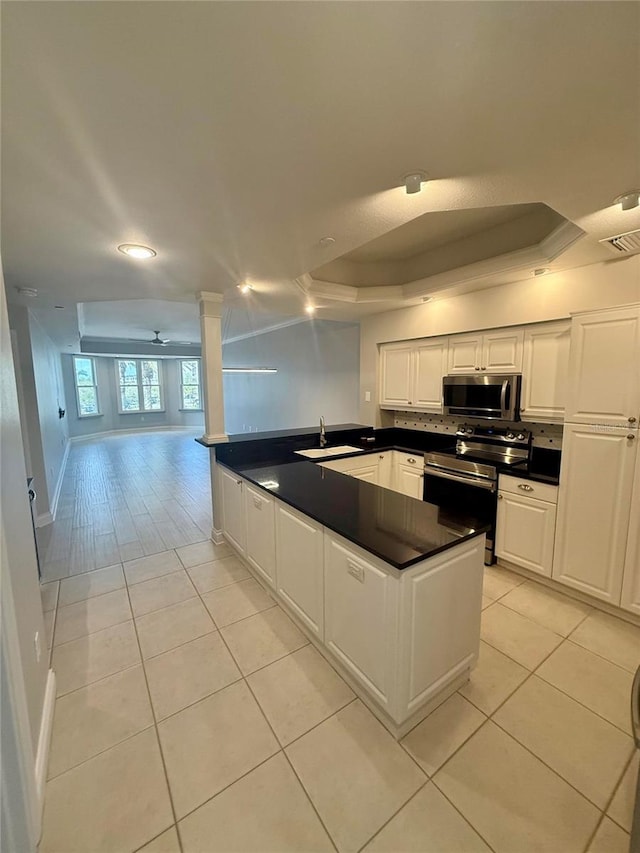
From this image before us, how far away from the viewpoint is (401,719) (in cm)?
151

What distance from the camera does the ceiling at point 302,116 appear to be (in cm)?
80

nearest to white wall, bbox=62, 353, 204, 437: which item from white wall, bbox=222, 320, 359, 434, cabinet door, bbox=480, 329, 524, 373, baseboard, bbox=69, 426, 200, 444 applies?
baseboard, bbox=69, 426, 200, 444

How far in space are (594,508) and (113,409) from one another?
39.0ft

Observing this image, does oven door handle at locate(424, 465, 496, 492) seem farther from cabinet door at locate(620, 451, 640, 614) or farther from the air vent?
the air vent

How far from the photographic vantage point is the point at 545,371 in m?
2.78

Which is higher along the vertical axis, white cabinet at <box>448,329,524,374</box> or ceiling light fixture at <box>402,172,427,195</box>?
ceiling light fixture at <box>402,172,427,195</box>

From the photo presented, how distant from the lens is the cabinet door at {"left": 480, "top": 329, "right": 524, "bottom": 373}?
2.93 meters

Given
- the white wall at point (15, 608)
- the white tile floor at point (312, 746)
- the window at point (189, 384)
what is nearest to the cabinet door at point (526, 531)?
the white tile floor at point (312, 746)

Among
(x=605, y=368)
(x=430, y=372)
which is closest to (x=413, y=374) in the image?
(x=430, y=372)

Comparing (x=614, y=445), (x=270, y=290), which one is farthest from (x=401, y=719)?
(x=270, y=290)

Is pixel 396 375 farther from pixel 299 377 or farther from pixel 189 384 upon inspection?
pixel 189 384

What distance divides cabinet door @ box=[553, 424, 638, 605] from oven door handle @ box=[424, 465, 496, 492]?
1.62 feet

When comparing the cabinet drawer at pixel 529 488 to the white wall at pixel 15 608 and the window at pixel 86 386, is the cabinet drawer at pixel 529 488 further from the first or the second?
the window at pixel 86 386

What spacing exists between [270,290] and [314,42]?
2.36 m
